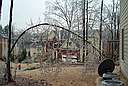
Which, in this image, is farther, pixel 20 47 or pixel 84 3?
pixel 84 3

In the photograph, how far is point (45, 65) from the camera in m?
9.83

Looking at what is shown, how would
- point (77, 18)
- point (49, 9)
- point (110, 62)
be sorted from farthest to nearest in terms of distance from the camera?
point (49, 9) → point (77, 18) → point (110, 62)

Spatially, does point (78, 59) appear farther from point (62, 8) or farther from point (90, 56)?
point (62, 8)

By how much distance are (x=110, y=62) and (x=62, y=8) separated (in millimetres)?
22061

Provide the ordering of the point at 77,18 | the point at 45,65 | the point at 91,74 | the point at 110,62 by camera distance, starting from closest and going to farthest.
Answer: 1. the point at 110,62
2. the point at 45,65
3. the point at 91,74
4. the point at 77,18

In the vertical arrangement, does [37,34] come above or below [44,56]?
above

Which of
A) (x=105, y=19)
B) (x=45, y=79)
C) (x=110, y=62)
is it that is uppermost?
(x=105, y=19)

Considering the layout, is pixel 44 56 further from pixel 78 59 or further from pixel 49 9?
pixel 49 9

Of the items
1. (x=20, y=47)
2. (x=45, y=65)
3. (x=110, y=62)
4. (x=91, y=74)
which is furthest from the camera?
(x=20, y=47)

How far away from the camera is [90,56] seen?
36.2 feet

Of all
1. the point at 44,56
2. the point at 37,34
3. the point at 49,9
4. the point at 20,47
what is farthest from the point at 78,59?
the point at 49,9

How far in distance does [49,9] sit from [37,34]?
18428 mm

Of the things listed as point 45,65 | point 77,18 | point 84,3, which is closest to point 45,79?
point 45,65

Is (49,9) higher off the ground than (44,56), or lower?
higher
